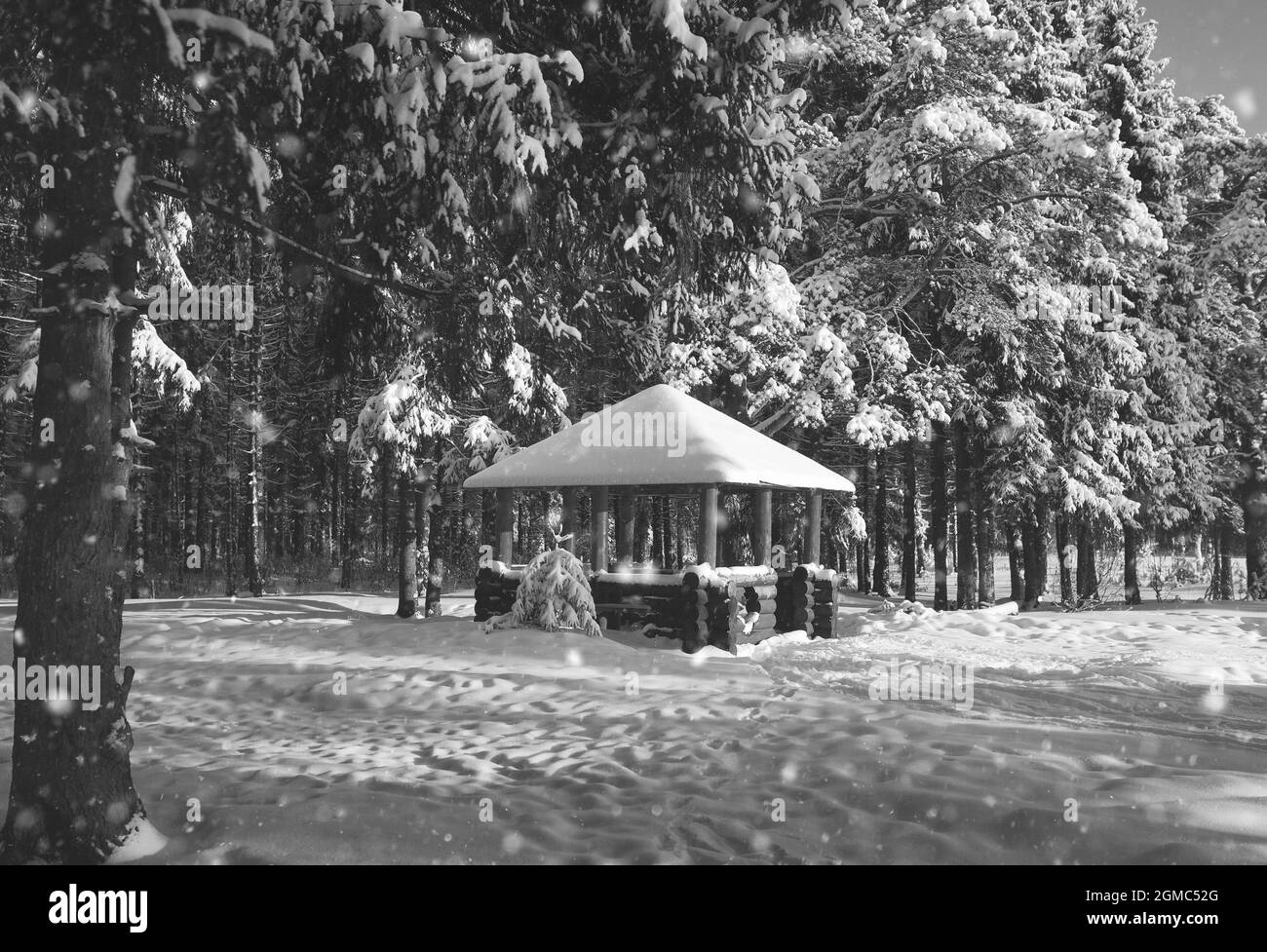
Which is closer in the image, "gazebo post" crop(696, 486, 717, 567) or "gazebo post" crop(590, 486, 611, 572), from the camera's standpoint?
"gazebo post" crop(696, 486, 717, 567)

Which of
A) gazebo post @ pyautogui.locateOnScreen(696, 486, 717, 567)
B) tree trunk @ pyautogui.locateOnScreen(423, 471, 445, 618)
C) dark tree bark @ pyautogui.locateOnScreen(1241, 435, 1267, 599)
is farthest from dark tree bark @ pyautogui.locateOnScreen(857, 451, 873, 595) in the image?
gazebo post @ pyautogui.locateOnScreen(696, 486, 717, 567)

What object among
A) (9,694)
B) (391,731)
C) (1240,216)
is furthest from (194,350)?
(1240,216)

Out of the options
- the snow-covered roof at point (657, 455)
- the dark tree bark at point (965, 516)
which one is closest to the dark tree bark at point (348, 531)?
the snow-covered roof at point (657, 455)

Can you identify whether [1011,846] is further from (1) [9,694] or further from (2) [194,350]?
(2) [194,350]

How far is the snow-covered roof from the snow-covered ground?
2293 mm

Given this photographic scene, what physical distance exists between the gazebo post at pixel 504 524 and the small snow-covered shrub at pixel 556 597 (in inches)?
94.4

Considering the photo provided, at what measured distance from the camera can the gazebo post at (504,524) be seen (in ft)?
46.9

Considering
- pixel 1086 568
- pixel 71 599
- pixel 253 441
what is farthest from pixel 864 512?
pixel 71 599

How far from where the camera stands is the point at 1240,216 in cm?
2002

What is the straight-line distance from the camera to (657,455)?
12.6m

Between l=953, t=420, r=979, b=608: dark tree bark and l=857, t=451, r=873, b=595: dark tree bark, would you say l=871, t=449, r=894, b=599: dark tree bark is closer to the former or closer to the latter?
l=857, t=451, r=873, b=595: dark tree bark

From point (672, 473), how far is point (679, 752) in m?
5.77

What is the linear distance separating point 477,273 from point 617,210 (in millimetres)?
1242

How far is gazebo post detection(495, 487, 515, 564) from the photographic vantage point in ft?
46.9
